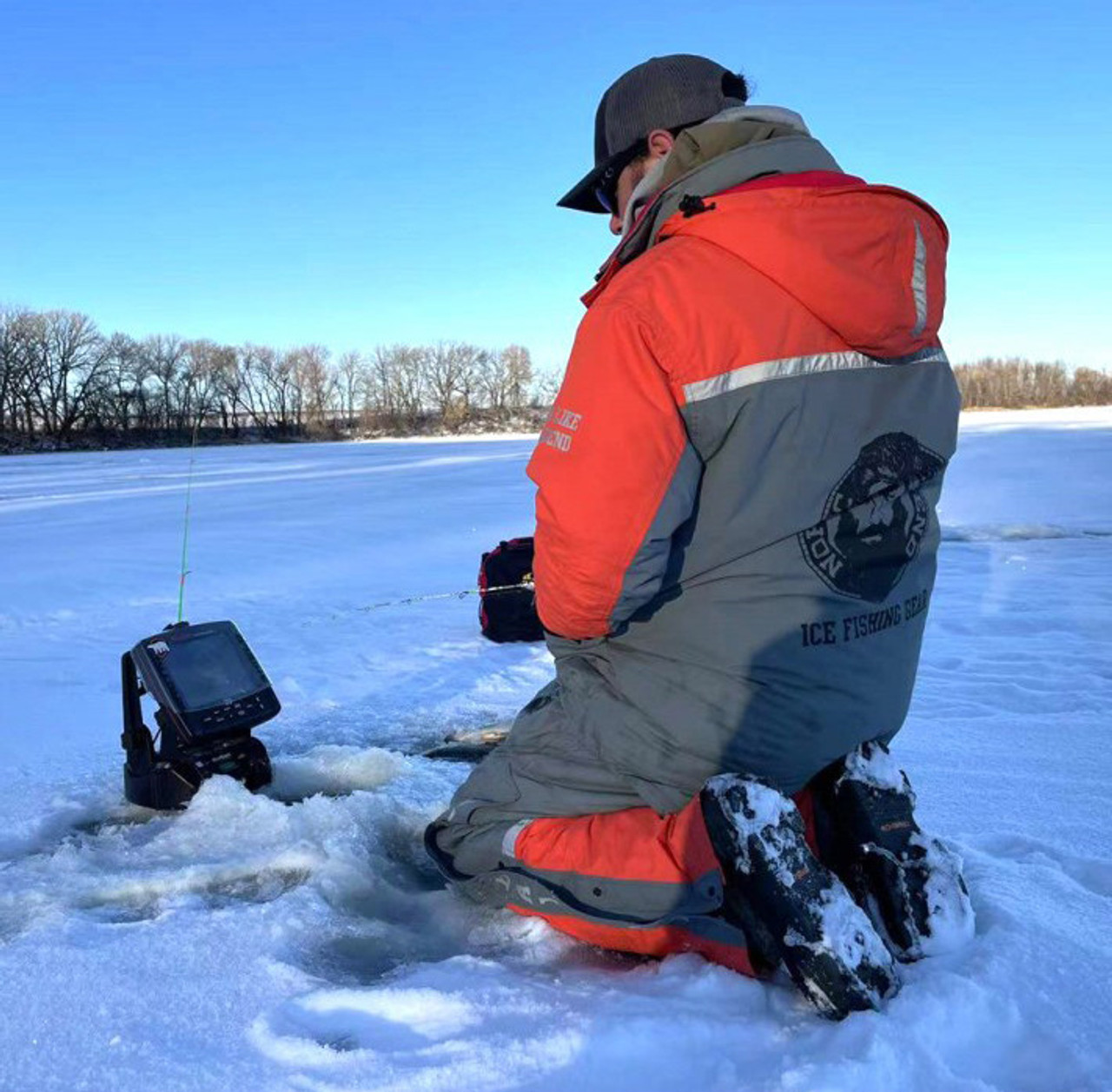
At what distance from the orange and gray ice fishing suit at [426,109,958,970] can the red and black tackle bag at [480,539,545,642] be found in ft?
9.52

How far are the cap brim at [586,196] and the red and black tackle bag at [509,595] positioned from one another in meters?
2.71

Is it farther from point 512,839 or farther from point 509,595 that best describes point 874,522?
point 509,595

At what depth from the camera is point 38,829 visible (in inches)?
96.0

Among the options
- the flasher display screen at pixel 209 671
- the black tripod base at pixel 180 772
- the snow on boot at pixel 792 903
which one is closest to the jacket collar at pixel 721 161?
the snow on boot at pixel 792 903

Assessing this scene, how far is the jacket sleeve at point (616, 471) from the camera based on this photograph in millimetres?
1584

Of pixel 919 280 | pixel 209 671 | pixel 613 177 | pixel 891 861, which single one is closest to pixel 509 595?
pixel 209 671

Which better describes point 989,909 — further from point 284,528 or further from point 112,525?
point 112,525

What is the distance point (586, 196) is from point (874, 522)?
3.40 feet

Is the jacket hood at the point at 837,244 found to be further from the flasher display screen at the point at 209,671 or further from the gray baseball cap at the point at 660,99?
the flasher display screen at the point at 209,671

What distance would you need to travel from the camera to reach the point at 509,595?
485 cm

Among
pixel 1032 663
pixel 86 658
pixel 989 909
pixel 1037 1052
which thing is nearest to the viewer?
pixel 1037 1052

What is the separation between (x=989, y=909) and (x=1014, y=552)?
632cm

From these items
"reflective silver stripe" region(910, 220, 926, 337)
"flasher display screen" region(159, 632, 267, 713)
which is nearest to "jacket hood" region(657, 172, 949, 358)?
"reflective silver stripe" region(910, 220, 926, 337)

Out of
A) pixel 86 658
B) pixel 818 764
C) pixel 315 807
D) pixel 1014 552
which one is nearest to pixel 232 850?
pixel 315 807
